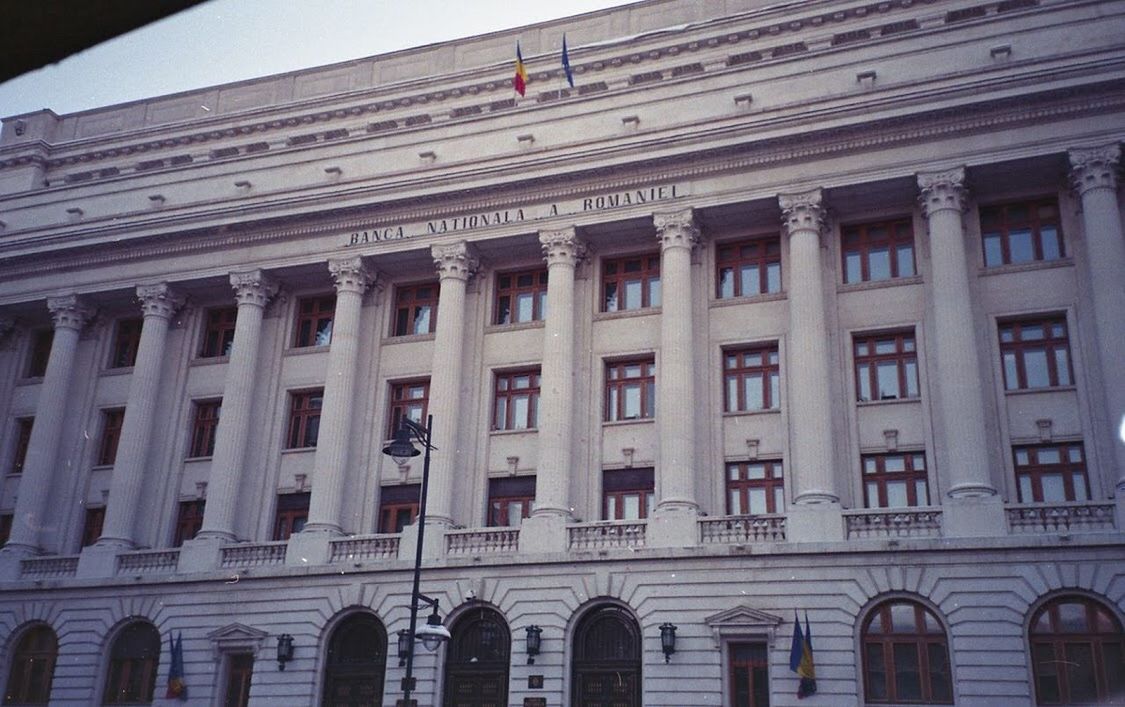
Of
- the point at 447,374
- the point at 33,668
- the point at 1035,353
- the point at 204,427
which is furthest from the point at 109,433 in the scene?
the point at 1035,353

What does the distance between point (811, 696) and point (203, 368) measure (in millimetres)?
23638

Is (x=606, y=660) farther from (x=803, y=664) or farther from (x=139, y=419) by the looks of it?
(x=139, y=419)

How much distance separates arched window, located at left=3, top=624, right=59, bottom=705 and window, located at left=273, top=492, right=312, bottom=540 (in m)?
7.68

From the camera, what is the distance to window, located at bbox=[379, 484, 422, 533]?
115 feet

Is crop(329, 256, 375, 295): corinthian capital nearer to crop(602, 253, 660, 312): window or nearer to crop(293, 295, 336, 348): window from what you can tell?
crop(293, 295, 336, 348): window

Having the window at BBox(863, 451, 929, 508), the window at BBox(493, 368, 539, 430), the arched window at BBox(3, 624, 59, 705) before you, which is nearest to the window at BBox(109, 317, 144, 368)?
the arched window at BBox(3, 624, 59, 705)

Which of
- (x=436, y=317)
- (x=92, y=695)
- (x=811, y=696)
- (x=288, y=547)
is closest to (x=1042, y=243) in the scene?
(x=811, y=696)

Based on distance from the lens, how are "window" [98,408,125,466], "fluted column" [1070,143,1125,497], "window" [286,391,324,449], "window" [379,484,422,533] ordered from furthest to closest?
"window" [98,408,125,466], "window" [286,391,324,449], "window" [379,484,422,533], "fluted column" [1070,143,1125,497]

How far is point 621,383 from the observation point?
34688 millimetres

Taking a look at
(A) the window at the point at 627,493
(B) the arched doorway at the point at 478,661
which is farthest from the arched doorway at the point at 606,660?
(A) the window at the point at 627,493

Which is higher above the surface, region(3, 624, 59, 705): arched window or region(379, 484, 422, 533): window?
region(379, 484, 422, 533): window

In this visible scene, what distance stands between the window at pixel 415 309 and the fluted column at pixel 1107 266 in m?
19.8

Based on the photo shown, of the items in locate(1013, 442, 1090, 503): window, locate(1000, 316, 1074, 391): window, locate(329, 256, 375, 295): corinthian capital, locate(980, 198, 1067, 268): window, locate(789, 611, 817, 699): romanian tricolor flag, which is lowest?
locate(789, 611, 817, 699): romanian tricolor flag

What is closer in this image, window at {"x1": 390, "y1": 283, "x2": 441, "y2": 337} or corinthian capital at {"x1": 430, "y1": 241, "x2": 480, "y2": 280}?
corinthian capital at {"x1": 430, "y1": 241, "x2": 480, "y2": 280}
